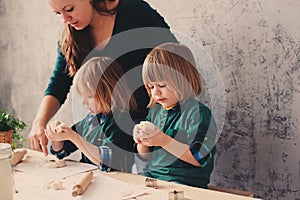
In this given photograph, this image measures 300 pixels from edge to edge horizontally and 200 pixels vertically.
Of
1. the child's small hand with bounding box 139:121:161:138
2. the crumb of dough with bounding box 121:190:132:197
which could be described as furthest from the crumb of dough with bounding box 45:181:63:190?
the child's small hand with bounding box 139:121:161:138

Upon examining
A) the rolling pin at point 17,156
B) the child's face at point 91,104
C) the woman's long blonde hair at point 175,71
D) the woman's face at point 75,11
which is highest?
the woman's face at point 75,11

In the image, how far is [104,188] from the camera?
146 cm

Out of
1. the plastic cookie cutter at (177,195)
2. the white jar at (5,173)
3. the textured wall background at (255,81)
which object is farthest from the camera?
the textured wall background at (255,81)

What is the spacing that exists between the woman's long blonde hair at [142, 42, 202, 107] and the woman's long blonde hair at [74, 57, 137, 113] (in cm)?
19

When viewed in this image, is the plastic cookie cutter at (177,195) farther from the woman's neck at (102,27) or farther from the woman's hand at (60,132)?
the woman's neck at (102,27)

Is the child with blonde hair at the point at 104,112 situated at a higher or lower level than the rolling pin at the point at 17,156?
higher

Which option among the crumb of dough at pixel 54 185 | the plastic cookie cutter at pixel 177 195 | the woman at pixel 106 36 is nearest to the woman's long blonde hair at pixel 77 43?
the woman at pixel 106 36

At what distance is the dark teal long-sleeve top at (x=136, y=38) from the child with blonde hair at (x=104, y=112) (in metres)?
0.05

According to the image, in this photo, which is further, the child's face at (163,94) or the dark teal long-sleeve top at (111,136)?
the dark teal long-sleeve top at (111,136)

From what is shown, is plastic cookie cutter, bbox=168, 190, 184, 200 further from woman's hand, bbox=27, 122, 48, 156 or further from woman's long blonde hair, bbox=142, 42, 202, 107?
woman's hand, bbox=27, 122, 48, 156

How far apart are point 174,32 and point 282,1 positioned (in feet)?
1.63

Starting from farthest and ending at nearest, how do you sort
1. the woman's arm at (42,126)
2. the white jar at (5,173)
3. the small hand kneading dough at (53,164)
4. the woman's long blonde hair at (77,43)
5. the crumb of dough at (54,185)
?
the woman's long blonde hair at (77,43), the woman's arm at (42,126), the small hand kneading dough at (53,164), the crumb of dough at (54,185), the white jar at (5,173)

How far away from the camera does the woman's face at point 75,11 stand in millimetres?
1970

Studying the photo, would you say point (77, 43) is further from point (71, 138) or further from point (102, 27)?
point (71, 138)
